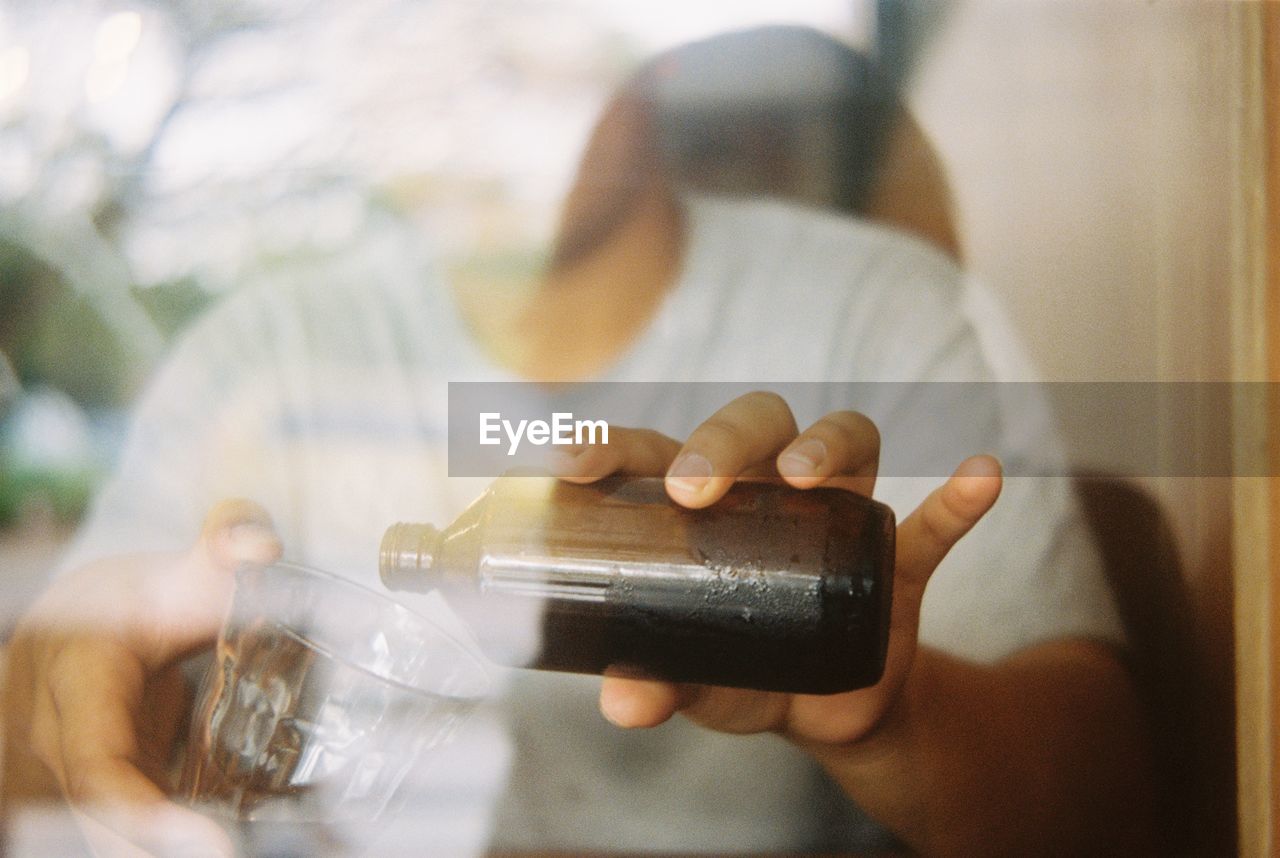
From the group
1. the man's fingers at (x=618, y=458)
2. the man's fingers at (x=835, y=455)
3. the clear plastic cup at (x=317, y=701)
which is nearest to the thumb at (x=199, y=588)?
the clear plastic cup at (x=317, y=701)

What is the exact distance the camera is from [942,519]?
47cm

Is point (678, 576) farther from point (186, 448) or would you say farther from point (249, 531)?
point (186, 448)

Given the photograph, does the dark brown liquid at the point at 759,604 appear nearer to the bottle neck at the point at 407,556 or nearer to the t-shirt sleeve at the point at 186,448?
the bottle neck at the point at 407,556

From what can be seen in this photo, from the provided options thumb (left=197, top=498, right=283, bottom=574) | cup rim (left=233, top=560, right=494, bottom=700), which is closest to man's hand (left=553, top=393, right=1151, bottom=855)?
cup rim (left=233, top=560, right=494, bottom=700)

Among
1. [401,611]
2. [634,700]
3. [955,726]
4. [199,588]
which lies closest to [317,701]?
[401,611]

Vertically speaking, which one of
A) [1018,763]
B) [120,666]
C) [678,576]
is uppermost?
Result: [678,576]

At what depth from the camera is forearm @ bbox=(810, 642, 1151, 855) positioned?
0.60 metres

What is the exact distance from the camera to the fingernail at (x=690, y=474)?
38cm

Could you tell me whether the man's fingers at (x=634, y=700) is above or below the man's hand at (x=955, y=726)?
above

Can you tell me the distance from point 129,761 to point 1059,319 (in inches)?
28.0

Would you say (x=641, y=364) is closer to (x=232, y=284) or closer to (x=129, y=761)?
(x=232, y=284)

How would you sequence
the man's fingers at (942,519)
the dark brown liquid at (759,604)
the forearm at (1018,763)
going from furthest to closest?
the forearm at (1018,763) → the man's fingers at (942,519) → the dark brown liquid at (759,604)

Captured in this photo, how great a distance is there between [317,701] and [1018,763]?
521 mm

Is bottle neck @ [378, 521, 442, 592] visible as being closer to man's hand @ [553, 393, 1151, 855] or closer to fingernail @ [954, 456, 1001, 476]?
man's hand @ [553, 393, 1151, 855]
